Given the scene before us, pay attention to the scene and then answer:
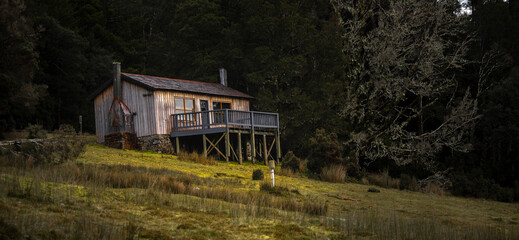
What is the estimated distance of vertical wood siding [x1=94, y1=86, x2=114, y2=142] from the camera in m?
33.2

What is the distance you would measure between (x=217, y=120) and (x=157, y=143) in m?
3.98

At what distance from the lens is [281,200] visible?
12906mm

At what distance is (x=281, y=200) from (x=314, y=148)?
1430cm

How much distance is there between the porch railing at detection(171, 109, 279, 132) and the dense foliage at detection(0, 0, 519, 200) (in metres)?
3.91

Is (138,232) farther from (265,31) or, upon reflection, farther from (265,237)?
(265,31)

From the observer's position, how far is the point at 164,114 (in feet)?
103

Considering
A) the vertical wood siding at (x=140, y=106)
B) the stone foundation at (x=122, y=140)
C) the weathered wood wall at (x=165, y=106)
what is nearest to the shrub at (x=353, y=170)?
the weathered wood wall at (x=165, y=106)

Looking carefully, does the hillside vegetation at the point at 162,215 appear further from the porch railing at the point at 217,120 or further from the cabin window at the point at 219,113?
the cabin window at the point at 219,113

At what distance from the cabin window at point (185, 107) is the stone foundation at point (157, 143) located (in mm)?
1667

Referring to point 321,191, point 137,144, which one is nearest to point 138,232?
point 321,191

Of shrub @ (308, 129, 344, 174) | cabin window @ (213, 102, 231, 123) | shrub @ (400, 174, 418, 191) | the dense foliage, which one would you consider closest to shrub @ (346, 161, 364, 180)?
the dense foliage

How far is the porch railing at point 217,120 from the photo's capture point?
30.7 meters

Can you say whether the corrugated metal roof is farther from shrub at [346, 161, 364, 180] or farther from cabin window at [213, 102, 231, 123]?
shrub at [346, 161, 364, 180]

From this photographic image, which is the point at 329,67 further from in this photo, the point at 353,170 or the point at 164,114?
the point at 353,170
